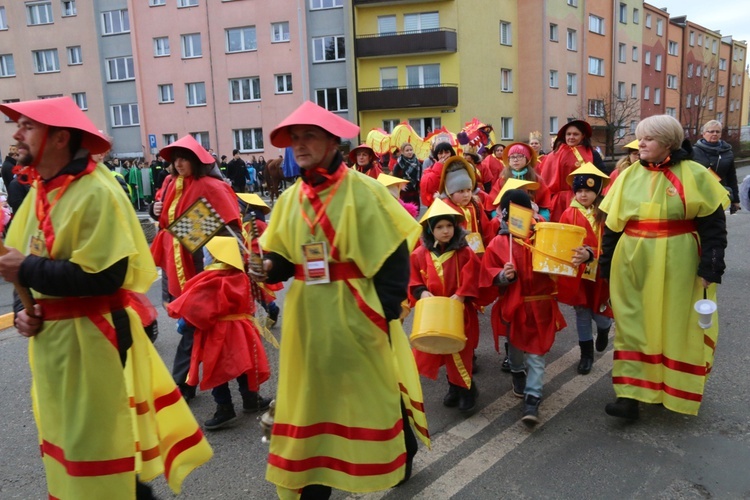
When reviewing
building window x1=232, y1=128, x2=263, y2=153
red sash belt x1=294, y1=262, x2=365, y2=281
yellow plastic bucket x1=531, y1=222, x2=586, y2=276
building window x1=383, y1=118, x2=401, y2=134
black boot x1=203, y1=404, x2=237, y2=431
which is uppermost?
building window x1=383, y1=118, x2=401, y2=134

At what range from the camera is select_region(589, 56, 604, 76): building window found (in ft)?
147

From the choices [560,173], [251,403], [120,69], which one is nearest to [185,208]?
→ [251,403]

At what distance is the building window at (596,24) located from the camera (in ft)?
146

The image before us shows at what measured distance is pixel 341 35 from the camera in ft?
120

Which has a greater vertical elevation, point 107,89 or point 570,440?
point 107,89

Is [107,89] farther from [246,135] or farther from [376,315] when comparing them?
[376,315]

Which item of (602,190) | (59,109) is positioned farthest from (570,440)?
(59,109)

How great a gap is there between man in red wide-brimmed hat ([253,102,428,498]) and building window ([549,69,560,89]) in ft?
136

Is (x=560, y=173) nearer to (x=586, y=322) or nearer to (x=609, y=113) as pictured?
(x=586, y=322)

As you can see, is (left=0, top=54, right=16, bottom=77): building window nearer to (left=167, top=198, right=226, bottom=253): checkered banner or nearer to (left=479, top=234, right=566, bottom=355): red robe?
(left=167, top=198, right=226, bottom=253): checkered banner

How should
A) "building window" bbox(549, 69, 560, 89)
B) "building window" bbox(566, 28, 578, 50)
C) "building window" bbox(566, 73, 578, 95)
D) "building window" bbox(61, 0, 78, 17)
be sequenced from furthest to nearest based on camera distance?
1. "building window" bbox(566, 73, 578, 95)
2. "building window" bbox(566, 28, 578, 50)
3. "building window" bbox(549, 69, 560, 89)
4. "building window" bbox(61, 0, 78, 17)

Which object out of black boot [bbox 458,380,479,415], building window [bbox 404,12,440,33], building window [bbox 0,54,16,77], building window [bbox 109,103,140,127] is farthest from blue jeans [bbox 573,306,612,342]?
building window [bbox 0,54,16,77]

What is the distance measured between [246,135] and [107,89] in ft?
32.6

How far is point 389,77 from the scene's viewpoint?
123 ft
